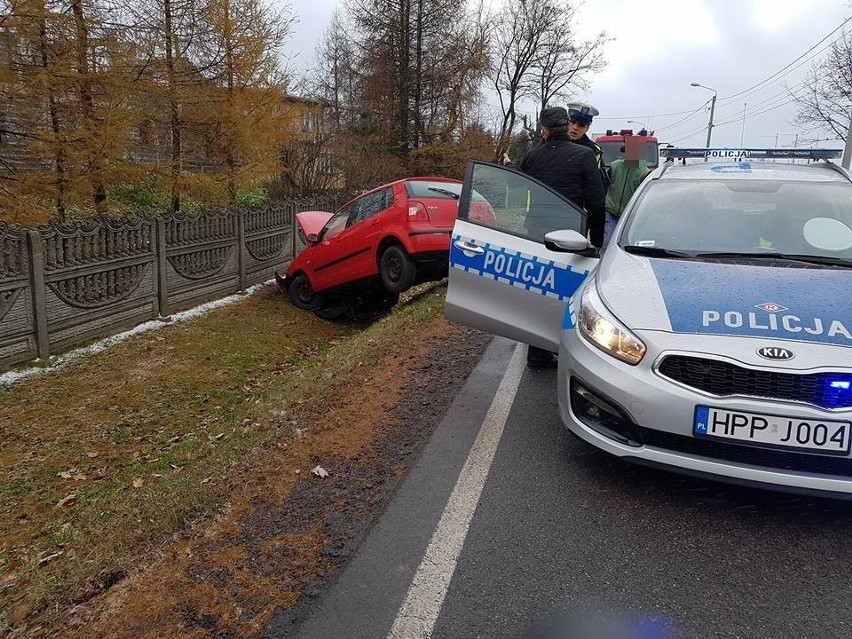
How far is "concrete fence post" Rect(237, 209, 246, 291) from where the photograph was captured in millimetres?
11375

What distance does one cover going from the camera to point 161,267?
9.02 metres

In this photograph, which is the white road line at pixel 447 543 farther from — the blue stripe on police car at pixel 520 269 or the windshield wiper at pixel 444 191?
the windshield wiper at pixel 444 191

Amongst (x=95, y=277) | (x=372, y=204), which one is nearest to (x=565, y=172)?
(x=372, y=204)

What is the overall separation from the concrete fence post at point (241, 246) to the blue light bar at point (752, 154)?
7892 millimetres

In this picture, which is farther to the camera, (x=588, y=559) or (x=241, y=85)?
(x=241, y=85)

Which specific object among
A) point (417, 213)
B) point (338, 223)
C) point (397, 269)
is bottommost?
point (397, 269)

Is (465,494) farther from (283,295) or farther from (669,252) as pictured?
(283,295)

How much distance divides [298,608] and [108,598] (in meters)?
0.80

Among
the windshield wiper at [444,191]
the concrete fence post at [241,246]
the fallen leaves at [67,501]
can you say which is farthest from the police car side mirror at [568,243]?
the concrete fence post at [241,246]

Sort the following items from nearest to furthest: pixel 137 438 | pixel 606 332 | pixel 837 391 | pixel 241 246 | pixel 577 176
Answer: pixel 837 391
pixel 606 332
pixel 577 176
pixel 137 438
pixel 241 246

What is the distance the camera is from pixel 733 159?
535 centimetres

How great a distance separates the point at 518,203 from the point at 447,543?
8.95 feet

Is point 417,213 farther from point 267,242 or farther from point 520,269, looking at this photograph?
point 267,242

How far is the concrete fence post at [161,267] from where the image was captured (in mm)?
8953
